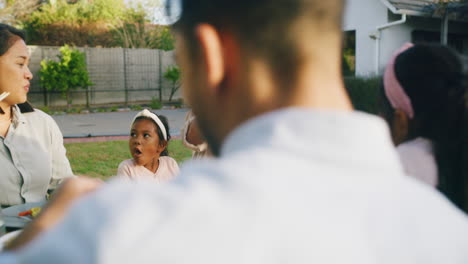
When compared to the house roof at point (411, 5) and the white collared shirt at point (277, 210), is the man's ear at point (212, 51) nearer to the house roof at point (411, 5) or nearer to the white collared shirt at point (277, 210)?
the white collared shirt at point (277, 210)

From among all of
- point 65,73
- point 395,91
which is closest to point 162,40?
point 65,73

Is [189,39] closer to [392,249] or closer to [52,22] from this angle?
[392,249]

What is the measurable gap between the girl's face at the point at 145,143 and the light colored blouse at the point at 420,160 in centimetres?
268

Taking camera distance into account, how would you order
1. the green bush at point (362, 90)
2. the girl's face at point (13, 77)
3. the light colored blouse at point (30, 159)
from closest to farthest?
the light colored blouse at point (30, 159) → the girl's face at point (13, 77) → the green bush at point (362, 90)

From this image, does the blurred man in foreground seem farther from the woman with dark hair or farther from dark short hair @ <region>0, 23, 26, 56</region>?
dark short hair @ <region>0, 23, 26, 56</region>

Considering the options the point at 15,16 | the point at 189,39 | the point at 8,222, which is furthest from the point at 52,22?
the point at 189,39

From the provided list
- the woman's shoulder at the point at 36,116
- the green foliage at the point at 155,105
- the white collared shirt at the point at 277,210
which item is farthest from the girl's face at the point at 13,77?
the green foliage at the point at 155,105

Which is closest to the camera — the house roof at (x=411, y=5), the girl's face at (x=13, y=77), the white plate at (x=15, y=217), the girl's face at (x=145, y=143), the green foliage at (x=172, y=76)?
the white plate at (x=15, y=217)

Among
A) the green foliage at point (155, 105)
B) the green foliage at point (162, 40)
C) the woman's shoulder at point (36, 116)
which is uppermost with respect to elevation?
the green foliage at point (162, 40)

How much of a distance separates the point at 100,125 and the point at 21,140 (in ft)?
31.9

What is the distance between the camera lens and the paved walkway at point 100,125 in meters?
10.5

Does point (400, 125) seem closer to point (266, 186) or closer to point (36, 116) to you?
point (266, 186)

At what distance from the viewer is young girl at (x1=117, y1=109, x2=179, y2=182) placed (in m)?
3.98

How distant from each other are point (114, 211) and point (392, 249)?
1.34 feet
